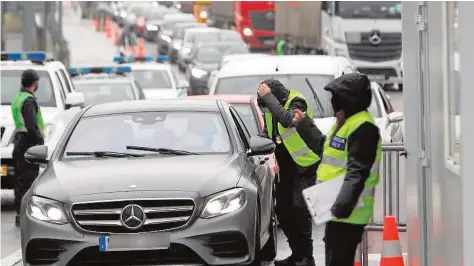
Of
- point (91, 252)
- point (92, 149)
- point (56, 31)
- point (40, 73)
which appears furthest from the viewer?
point (56, 31)

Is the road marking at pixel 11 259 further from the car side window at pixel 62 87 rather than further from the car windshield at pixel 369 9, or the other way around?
the car windshield at pixel 369 9

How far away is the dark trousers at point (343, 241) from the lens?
828cm

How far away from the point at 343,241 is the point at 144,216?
2.13 m

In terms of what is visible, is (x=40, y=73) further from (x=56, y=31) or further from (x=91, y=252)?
(x=56, y=31)

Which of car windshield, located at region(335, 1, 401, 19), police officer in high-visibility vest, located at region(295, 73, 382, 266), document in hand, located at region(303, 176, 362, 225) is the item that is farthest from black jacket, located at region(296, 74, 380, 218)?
car windshield, located at region(335, 1, 401, 19)

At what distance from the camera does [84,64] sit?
43594mm

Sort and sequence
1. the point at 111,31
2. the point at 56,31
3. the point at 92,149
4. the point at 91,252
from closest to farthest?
the point at 91,252 → the point at 92,149 → the point at 56,31 → the point at 111,31

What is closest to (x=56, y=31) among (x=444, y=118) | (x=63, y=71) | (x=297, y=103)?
(x=63, y=71)

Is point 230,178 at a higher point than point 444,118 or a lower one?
lower

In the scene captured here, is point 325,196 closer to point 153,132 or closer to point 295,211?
point 153,132

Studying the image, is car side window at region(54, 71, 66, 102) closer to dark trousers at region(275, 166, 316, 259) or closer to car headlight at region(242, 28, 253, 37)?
dark trousers at region(275, 166, 316, 259)

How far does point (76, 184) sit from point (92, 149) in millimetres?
964

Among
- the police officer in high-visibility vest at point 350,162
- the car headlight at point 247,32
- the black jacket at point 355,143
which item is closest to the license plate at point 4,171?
the police officer in high-visibility vest at point 350,162

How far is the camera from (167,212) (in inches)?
393
